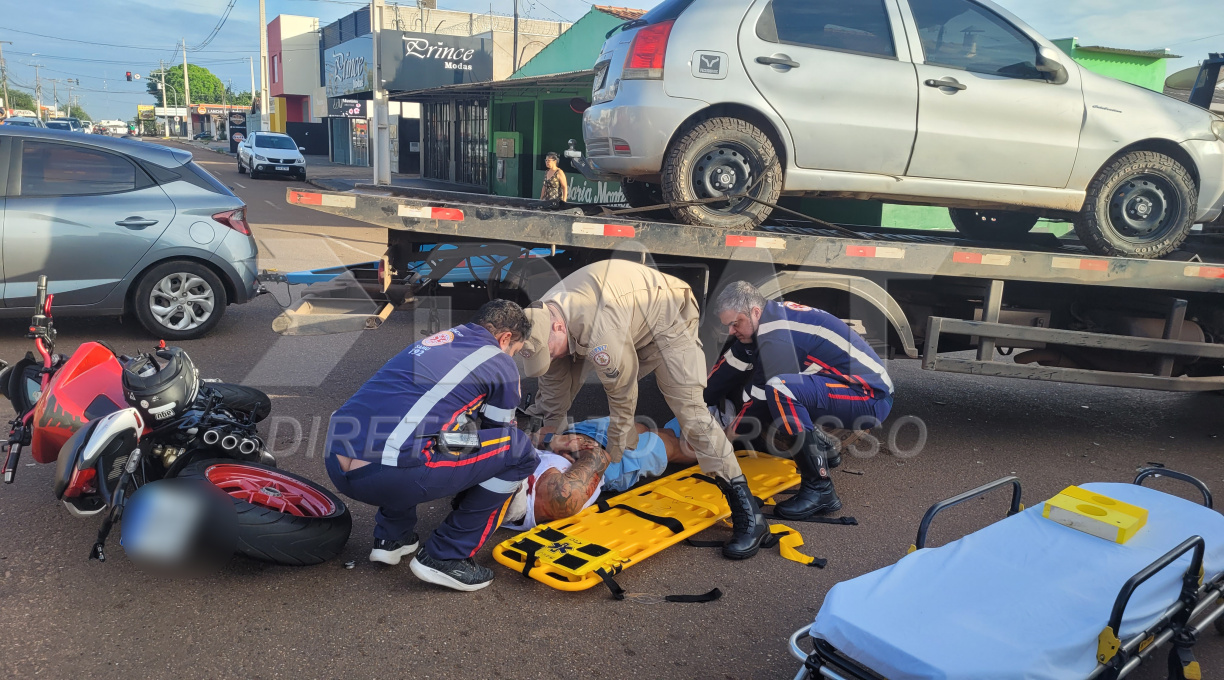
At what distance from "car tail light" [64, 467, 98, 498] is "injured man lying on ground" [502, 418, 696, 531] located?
5.60 feet

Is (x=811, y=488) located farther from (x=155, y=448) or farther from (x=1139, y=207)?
(x=1139, y=207)

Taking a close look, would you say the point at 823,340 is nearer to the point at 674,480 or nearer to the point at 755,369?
the point at 755,369

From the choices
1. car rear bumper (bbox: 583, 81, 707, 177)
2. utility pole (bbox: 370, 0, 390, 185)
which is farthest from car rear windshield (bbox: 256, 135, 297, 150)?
car rear bumper (bbox: 583, 81, 707, 177)

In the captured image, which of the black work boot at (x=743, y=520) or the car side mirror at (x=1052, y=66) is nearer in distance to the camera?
the black work boot at (x=743, y=520)

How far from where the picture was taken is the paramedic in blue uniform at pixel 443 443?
3.22 metres

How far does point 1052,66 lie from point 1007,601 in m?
4.05

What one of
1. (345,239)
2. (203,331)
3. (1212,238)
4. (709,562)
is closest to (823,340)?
(709,562)

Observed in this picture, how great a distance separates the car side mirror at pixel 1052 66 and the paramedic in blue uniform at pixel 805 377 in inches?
88.4

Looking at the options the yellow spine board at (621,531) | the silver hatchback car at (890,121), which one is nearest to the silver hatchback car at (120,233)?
the silver hatchback car at (890,121)

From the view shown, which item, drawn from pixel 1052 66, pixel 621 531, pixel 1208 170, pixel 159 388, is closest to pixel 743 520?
pixel 621 531

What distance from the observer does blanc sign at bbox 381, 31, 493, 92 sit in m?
28.2

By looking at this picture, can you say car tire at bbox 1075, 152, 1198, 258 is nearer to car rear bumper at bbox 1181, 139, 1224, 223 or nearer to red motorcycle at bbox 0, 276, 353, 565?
car rear bumper at bbox 1181, 139, 1224, 223

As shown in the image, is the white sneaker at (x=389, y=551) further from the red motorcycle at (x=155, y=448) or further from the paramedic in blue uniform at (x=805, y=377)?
the paramedic in blue uniform at (x=805, y=377)

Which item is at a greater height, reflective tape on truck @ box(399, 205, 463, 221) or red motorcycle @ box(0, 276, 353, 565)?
reflective tape on truck @ box(399, 205, 463, 221)
